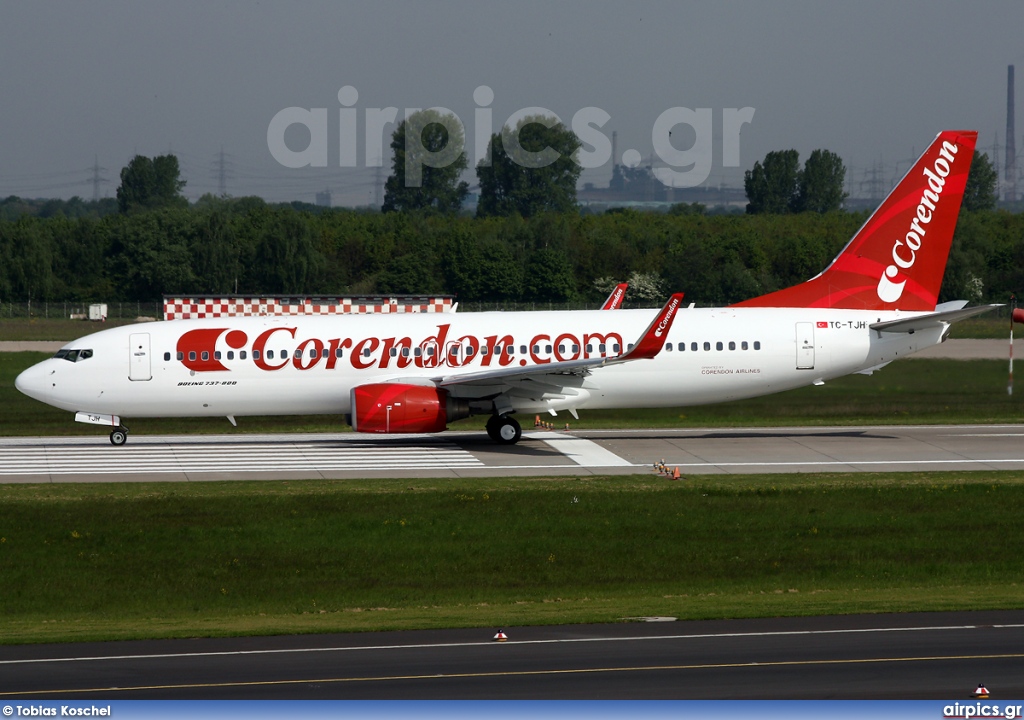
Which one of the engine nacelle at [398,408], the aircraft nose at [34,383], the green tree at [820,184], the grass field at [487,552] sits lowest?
the grass field at [487,552]

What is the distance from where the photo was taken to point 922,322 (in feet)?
119

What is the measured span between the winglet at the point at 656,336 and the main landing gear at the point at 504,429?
459 cm

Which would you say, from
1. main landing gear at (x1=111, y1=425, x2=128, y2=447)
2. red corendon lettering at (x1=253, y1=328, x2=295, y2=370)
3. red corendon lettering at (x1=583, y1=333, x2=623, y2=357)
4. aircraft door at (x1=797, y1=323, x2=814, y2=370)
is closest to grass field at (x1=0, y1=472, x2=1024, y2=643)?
red corendon lettering at (x1=253, y1=328, x2=295, y2=370)

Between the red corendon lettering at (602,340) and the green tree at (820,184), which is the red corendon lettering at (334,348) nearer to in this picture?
the red corendon lettering at (602,340)

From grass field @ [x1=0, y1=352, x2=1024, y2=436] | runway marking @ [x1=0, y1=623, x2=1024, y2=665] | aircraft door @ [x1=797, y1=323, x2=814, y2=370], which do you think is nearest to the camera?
runway marking @ [x1=0, y1=623, x2=1024, y2=665]

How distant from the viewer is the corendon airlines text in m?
36.0

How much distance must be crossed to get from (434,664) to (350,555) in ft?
30.7

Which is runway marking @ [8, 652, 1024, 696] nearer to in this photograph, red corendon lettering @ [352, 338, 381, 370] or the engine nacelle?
the engine nacelle

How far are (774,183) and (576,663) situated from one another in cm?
15070

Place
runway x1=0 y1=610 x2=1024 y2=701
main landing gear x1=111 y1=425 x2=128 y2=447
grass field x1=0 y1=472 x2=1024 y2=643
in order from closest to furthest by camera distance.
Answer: runway x1=0 y1=610 x2=1024 y2=701
grass field x1=0 y1=472 x2=1024 y2=643
main landing gear x1=111 y1=425 x2=128 y2=447

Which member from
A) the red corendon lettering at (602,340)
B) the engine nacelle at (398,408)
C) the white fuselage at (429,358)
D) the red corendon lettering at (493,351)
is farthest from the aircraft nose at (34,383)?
the red corendon lettering at (602,340)

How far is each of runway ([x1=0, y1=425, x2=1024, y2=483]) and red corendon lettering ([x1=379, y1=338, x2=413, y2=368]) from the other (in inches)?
103

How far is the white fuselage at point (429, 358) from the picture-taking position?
3594cm

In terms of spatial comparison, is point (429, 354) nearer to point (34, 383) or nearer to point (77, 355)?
point (77, 355)
